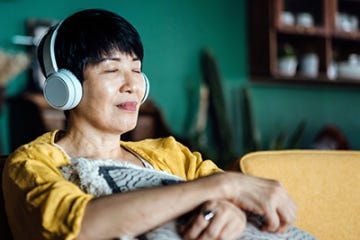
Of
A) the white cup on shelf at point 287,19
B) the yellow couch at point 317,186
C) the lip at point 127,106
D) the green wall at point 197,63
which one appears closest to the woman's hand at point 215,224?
the lip at point 127,106

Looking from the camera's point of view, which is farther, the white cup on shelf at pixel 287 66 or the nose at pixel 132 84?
the white cup on shelf at pixel 287 66

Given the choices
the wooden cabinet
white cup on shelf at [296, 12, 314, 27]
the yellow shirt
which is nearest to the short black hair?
the yellow shirt

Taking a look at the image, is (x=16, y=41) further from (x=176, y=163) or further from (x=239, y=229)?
(x=239, y=229)

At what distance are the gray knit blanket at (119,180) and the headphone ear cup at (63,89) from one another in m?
0.14

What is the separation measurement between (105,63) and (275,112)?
11.2ft

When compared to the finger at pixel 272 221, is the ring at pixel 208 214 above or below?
above

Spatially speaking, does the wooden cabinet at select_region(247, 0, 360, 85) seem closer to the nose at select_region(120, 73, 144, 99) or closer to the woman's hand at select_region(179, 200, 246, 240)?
the nose at select_region(120, 73, 144, 99)

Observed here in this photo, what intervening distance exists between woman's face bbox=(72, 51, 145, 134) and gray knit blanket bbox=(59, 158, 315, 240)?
0.14 meters

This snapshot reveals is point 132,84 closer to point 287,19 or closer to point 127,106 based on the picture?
point 127,106

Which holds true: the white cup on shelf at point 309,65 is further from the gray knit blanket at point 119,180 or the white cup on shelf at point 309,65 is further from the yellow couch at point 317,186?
the gray knit blanket at point 119,180

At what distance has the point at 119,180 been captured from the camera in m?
1.16

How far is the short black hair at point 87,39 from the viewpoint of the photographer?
1.31 metres

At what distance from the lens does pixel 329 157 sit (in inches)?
65.6

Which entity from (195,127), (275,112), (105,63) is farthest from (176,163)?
(275,112)
